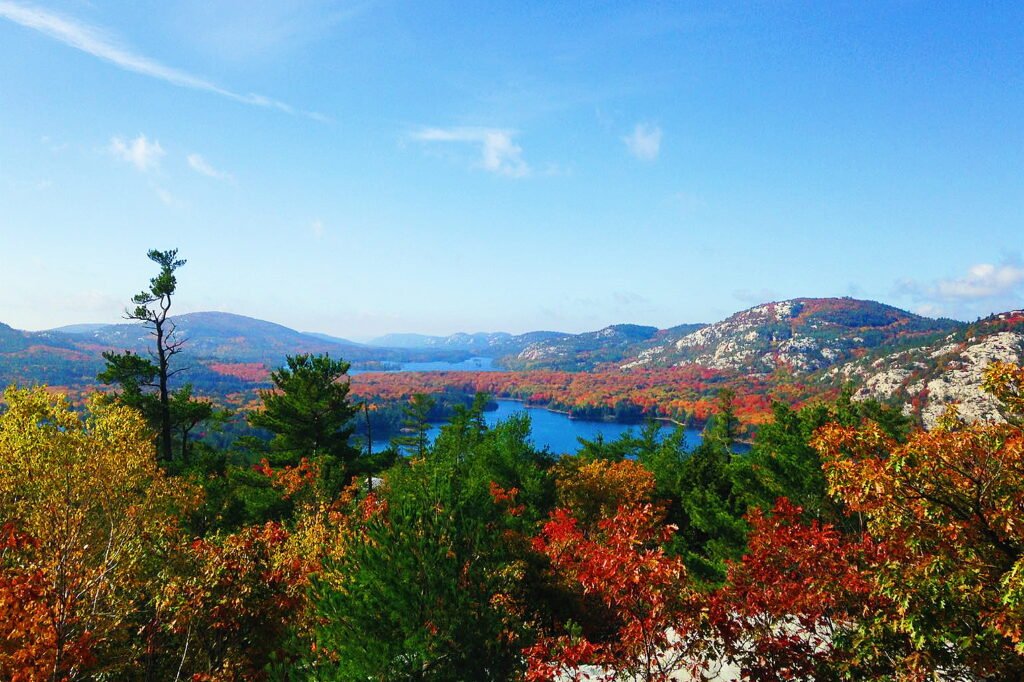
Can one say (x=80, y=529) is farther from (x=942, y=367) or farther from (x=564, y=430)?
(x=942, y=367)

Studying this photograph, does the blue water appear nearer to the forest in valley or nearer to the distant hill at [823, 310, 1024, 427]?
the distant hill at [823, 310, 1024, 427]

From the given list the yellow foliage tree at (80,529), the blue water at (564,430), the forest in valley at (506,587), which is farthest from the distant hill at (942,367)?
the yellow foliage tree at (80,529)

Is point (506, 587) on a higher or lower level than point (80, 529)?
lower

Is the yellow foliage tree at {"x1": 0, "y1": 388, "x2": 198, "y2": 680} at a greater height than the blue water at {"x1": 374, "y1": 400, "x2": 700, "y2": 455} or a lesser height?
greater

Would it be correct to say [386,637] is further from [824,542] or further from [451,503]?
[824,542]

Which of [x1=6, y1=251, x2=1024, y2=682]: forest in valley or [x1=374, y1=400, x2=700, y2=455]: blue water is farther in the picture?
[x1=374, y1=400, x2=700, y2=455]: blue water

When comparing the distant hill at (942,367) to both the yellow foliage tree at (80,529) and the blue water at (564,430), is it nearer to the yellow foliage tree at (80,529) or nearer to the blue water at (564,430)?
the blue water at (564,430)

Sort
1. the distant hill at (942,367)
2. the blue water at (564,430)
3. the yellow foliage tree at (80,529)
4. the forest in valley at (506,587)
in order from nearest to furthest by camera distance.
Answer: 1. the forest in valley at (506,587)
2. the yellow foliage tree at (80,529)
3. the distant hill at (942,367)
4. the blue water at (564,430)

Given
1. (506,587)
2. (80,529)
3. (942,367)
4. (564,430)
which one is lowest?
(564,430)

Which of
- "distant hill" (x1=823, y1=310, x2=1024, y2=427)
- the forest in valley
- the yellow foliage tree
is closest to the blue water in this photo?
"distant hill" (x1=823, y1=310, x2=1024, y2=427)

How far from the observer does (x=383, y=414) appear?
145 metres

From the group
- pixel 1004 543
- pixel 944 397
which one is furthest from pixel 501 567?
pixel 944 397

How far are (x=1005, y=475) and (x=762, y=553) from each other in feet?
15.4

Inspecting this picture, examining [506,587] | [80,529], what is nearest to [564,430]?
[80,529]
